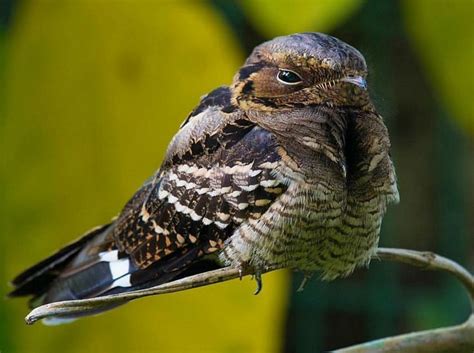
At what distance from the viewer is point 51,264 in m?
1.60

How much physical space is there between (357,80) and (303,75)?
0.29 feet

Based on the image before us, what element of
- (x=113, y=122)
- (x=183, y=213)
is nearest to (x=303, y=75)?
(x=183, y=213)

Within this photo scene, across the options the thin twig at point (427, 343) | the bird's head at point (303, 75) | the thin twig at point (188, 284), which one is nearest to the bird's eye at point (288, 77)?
the bird's head at point (303, 75)

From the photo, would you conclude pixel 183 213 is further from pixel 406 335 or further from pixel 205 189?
pixel 406 335

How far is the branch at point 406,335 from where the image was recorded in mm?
1077

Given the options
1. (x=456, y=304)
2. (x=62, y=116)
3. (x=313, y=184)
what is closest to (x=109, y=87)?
(x=62, y=116)

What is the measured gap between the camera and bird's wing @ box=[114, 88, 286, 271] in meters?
1.41

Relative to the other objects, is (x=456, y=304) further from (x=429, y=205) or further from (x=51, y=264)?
(x=51, y=264)

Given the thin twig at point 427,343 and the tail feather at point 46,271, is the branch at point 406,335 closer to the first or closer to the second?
the thin twig at point 427,343

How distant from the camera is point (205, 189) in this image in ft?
4.84

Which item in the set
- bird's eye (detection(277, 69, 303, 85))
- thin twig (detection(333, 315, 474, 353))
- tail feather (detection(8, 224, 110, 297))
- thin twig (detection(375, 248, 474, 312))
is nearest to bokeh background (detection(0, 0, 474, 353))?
tail feather (detection(8, 224, 110, 297))

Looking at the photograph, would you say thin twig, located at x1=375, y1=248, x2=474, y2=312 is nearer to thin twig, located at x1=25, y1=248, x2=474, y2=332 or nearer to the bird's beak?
thin twig, located at x1=25, y1=248, x2=474, y2=332

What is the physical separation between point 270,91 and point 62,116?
0.49 metres

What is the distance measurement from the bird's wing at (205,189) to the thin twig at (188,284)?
0.11 metres
